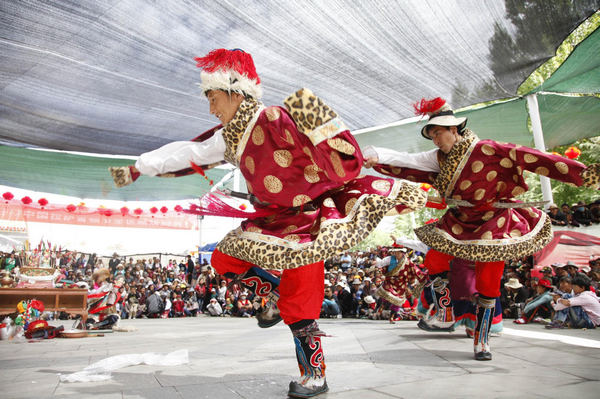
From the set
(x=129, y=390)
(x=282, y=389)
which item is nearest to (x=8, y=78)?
(x=129, y=390)

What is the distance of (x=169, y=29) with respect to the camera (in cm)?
389

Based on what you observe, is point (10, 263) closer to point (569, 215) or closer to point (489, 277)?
point (489, 277)

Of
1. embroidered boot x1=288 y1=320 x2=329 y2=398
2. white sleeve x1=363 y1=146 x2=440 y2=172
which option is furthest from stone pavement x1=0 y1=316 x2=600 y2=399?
white sleeve x1=363 y1=146 x2=440 y2=172

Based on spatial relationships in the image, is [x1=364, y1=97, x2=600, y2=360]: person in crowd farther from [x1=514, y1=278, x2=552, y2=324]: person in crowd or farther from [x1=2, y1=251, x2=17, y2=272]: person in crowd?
[x1=2, y1=251, x2=17, y2=272]: person in crowd

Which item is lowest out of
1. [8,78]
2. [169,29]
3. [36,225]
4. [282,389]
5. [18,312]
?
[18,312]

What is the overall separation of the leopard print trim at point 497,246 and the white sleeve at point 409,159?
0.48 meters

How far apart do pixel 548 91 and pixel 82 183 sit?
23.3ft

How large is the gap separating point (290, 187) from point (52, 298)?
6.06m

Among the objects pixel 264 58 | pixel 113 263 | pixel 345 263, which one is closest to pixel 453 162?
pixel 264 58

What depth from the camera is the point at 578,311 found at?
546 centimetres

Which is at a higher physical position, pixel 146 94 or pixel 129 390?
pixel 146 94

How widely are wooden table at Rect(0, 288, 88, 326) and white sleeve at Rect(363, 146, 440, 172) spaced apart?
216 inches

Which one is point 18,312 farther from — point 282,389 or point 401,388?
point 401,388

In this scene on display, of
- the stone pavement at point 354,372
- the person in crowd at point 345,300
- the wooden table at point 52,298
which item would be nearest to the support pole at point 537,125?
the stone pavement at point 354,372
